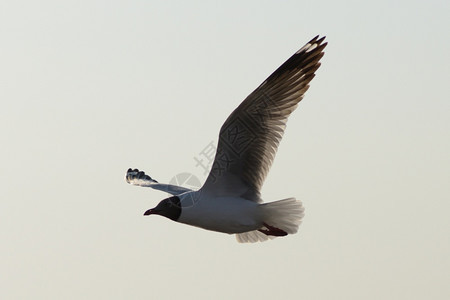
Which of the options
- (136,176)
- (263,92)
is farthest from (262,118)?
(136,176)

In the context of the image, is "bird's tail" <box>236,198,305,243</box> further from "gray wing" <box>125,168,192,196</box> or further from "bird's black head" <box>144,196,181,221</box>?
"gray wing" <box>125,168,192,196</box>

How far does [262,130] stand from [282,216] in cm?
115

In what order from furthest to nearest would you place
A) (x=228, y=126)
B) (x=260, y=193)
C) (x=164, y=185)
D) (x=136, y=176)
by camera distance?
(x=136, y=176) < (x=164, y=185) < (x=260, y=193) < (x=228, y=126)

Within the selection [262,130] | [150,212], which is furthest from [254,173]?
[150,212]

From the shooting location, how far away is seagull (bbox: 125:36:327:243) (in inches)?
515

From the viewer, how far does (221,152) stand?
12977 mm

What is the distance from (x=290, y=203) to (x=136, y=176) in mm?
5256

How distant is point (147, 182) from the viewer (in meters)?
17.3

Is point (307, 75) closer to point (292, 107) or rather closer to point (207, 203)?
point (292, 107)

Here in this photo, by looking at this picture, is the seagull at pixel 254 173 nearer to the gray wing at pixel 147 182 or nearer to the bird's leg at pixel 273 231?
the bird's leg at pixel 273 231

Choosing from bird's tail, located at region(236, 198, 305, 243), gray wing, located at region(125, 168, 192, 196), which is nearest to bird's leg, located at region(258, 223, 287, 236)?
bird's tail, located at region(236, 198, 305, 243)

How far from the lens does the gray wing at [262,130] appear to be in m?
13.0

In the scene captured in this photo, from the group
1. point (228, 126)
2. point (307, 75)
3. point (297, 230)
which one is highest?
point (307, 75)

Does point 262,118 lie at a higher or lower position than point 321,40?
lower
